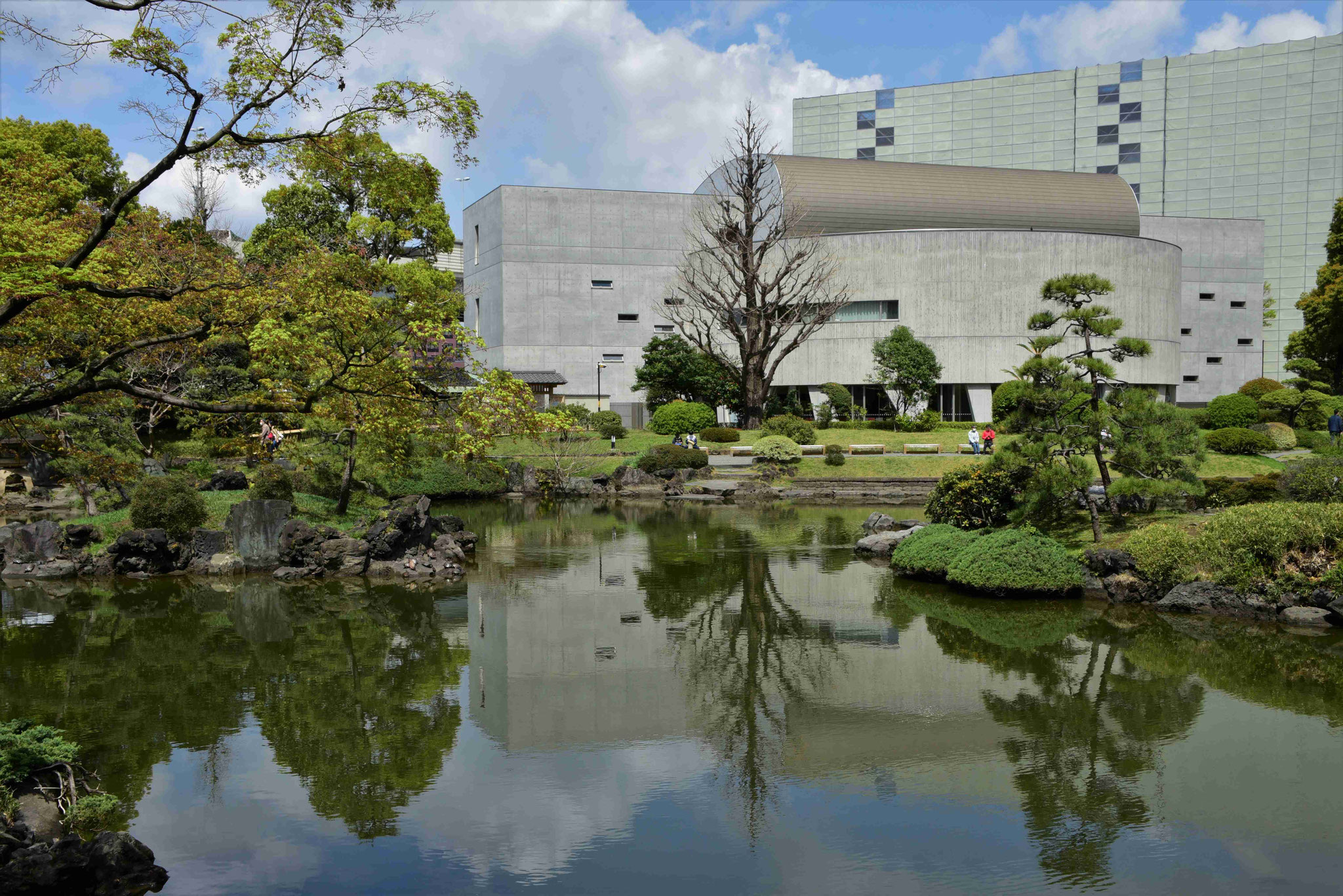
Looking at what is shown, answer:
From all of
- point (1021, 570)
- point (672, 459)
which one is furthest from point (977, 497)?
point (672, 459)

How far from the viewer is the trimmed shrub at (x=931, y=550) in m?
17.9

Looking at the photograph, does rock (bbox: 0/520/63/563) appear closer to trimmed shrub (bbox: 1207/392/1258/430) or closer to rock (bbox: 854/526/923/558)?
rock (bbox: 854/526/923/558)

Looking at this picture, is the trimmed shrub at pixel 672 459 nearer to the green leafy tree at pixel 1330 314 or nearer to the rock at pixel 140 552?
the rock at pixel 140 552

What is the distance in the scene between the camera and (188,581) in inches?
731

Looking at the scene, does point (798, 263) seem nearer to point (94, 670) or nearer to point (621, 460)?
point (621, 460)

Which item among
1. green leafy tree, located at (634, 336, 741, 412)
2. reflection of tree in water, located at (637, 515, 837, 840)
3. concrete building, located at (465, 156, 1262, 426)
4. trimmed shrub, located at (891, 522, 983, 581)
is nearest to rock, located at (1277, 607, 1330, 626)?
trimmed shrub, located at (891, 522, 983, 581)

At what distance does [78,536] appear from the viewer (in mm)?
19703

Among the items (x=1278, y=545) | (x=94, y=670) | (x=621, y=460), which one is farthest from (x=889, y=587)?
(x=621, y=460)

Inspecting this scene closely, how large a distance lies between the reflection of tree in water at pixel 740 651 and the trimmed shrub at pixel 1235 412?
88.0ft

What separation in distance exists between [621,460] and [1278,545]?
26161 millimetres

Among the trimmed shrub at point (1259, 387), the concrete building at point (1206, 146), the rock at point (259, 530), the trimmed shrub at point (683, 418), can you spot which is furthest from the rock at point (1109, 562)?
the concrete building at point (1206, 146)

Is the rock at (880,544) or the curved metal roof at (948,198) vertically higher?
the curved metal roof at (948,198)

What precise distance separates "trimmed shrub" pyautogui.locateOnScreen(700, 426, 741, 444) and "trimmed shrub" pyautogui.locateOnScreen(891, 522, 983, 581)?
21610mm

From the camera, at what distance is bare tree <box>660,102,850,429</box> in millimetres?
43125
